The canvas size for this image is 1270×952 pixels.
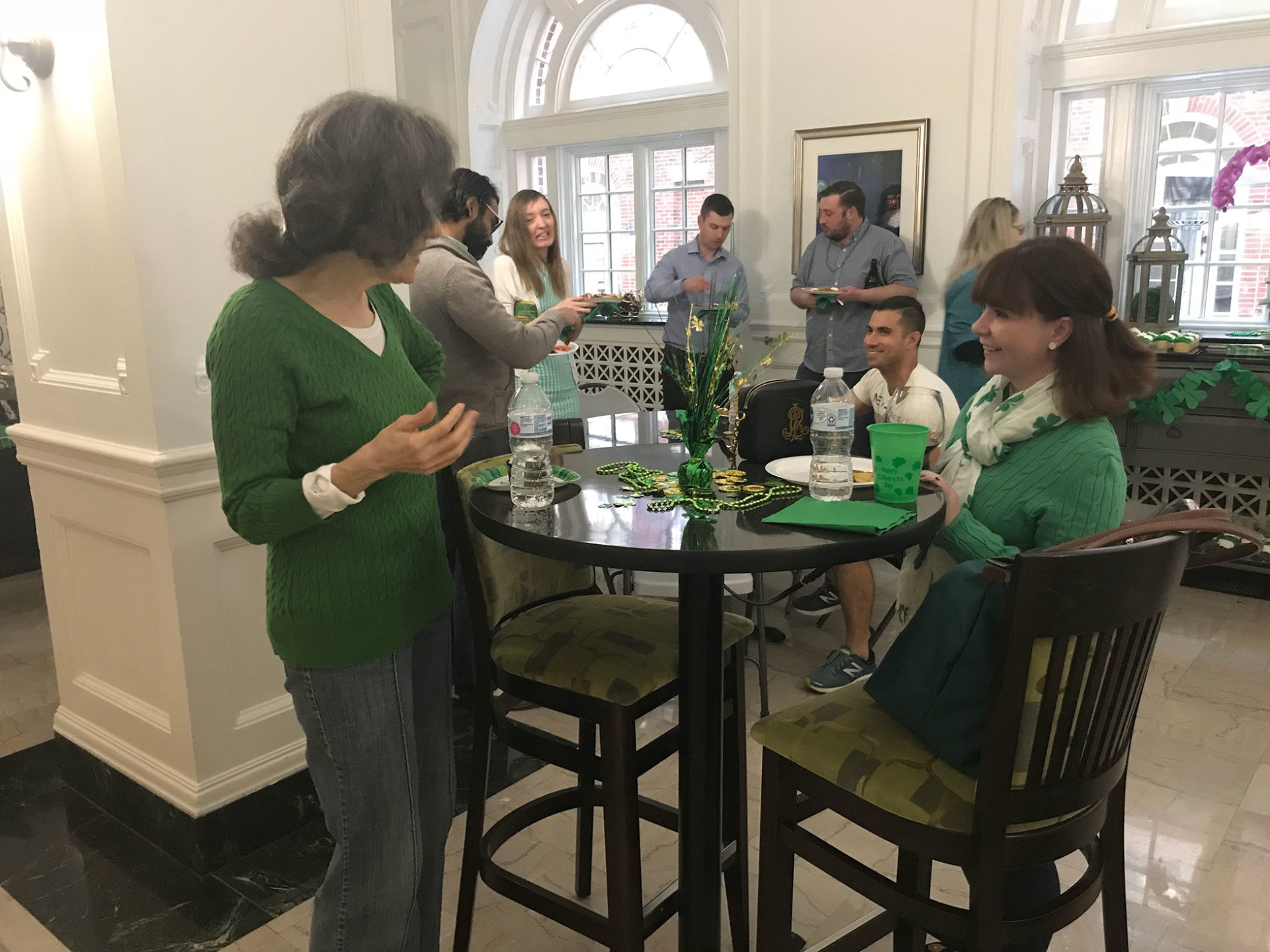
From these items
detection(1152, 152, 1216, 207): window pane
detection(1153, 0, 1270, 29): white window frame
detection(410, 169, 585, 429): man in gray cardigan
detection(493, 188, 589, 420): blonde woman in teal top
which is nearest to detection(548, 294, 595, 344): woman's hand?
detection(410, 169, 585, 429): man in gray cardigan

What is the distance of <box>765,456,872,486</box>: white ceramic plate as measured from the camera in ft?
5.86

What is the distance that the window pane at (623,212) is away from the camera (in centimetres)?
655

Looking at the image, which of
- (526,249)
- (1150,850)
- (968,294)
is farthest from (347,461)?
(968,294)

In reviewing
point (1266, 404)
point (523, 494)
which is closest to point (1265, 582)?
point (1266, 404)

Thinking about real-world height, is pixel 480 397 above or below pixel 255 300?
below

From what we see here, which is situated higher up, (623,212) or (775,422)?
(623,212)

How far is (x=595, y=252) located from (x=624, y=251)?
0.27 metres

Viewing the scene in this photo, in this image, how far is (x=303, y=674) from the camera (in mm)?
1423

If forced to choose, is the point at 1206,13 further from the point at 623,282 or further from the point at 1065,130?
the point at 623,282

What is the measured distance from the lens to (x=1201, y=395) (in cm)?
395

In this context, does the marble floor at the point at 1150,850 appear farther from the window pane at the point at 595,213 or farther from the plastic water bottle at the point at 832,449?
the window pane at the point at 595,213

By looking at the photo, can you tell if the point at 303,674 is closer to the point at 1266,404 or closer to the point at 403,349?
the point at 403,349

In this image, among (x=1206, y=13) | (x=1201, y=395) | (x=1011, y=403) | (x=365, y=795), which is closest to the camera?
(x=365, y=795)

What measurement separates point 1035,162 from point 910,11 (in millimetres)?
988
